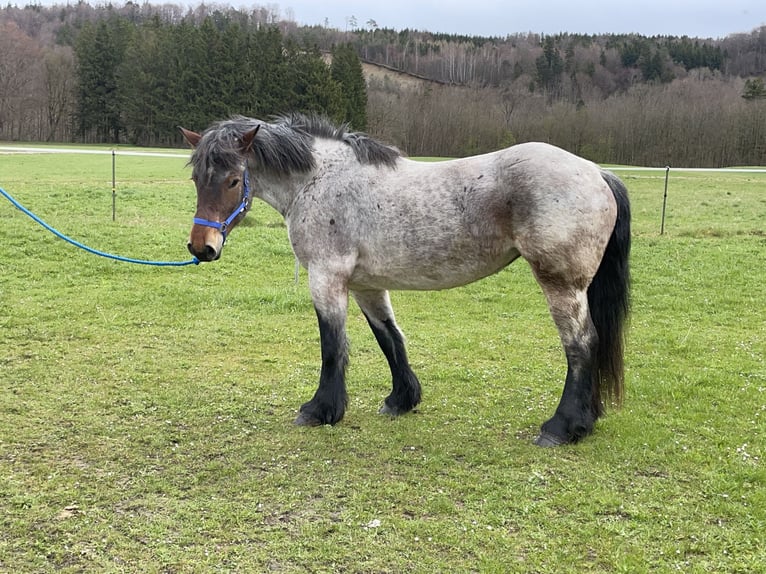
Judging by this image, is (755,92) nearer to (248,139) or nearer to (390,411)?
(390,411)

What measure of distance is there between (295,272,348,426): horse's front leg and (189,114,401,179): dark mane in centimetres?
85

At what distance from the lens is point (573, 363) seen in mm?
4117

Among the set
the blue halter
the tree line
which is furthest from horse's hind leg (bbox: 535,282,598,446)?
the tree line

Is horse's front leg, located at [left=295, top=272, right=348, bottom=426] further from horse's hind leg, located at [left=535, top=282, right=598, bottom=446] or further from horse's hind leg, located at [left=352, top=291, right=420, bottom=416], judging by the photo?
horse's hind leg, located at [left=535, top=282, right=598, bottom=446]

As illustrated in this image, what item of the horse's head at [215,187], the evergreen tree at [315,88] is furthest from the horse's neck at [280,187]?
the evergreen tree at [315,88]

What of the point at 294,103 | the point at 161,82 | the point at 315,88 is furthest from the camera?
the point at 161,82

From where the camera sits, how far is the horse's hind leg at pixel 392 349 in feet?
15.8

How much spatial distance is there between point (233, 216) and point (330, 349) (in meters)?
1.15

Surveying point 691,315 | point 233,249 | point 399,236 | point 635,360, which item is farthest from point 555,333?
point 233,249

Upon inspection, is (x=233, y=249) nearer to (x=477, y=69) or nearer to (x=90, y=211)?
(x=90, y=211)

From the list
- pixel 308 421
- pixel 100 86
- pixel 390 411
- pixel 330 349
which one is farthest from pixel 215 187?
pixel 100 86

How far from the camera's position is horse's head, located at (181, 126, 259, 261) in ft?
13.3

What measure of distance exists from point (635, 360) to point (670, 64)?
102m

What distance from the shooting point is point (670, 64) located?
305 ft
